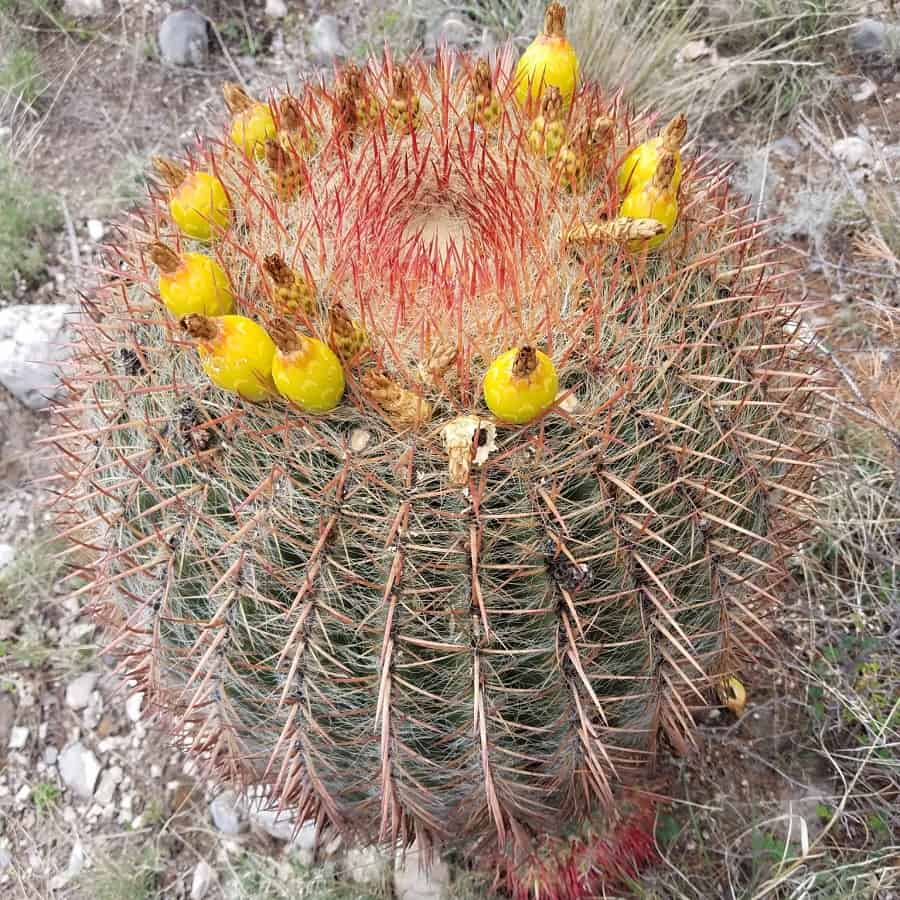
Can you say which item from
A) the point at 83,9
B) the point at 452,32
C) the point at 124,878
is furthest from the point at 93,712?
the point at 83,9

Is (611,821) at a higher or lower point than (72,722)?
higher

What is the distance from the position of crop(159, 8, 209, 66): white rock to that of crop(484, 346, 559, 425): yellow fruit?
3.61 metres

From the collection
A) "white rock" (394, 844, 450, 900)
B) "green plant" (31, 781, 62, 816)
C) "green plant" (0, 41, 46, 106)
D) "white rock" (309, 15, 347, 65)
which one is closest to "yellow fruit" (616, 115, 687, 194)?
"white rock" (394, 844, 450, 900)

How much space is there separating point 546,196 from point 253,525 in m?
0.74

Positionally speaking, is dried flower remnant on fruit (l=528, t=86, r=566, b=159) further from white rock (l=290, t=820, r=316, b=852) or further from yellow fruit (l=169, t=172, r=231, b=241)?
white rock (l=290, t=820, r=316, b=852)

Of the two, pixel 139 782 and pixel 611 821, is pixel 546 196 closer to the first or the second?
pixel 611 821

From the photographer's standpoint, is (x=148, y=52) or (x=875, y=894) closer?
(x=875, y=894)

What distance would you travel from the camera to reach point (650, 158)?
1.44m

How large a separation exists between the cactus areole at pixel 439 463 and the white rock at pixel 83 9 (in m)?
3.26

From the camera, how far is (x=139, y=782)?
2645 millimetres

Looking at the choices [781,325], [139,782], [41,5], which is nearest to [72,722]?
[139,782]

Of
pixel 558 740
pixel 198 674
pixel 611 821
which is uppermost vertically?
pixel 198 674

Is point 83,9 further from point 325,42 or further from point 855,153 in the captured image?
point 855,153

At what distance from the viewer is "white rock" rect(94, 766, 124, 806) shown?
263 centimetres
